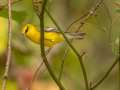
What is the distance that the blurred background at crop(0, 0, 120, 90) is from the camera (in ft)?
5.25

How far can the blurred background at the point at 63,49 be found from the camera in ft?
5.25

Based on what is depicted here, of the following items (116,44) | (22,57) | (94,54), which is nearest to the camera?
(116,44)

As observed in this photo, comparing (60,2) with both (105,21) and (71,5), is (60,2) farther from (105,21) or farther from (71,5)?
(105,21)

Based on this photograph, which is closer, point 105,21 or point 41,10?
point 41,10

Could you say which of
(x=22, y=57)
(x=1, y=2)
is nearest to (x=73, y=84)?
(x=22, y=57)

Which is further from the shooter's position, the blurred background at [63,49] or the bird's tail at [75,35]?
the blurred background at [63,49]

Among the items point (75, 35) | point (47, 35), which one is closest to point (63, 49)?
point (47, 35)

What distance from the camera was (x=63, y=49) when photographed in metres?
2.06

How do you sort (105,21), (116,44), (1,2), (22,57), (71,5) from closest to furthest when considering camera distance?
(116,44)
(1,2)
(105,21)
(22,57)
(71,5)

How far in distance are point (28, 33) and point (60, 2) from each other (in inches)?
66.5

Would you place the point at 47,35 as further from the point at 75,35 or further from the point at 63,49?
the point at 63,49

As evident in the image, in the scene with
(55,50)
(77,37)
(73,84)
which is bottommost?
(73,84)

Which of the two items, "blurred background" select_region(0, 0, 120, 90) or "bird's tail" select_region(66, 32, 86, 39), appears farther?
"blurred background" select_region(0, 0, 120, 90)

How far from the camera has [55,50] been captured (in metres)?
2.11
